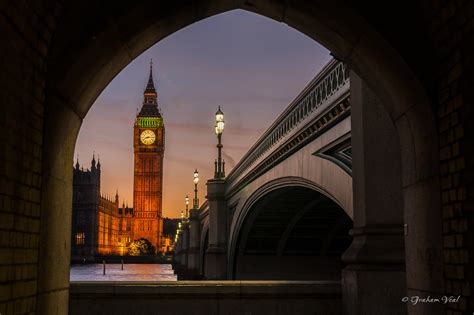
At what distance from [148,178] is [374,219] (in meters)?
175

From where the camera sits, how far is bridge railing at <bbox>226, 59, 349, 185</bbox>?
15016 millimetres

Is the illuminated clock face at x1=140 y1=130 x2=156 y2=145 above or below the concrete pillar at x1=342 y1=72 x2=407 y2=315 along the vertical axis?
above

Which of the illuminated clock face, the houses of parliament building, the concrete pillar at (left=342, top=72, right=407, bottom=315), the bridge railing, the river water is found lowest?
the river water

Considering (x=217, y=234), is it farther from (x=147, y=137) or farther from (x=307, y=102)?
(x=147, y=137)

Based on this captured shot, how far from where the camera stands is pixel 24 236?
6.32 metres

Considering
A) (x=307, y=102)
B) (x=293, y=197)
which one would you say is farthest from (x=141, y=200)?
(x=307, y=102)

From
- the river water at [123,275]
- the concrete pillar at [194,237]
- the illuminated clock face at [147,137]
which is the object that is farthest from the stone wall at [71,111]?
the illuminated clock face at [147,137]

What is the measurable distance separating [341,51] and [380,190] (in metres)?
3.10

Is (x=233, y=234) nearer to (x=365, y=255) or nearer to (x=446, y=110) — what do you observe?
(x=365, y=255)

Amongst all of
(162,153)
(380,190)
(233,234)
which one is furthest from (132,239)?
(380,190)

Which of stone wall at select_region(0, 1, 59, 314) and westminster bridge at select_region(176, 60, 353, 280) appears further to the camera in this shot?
westminster bridge at select_region(176, 60, 353, 280)

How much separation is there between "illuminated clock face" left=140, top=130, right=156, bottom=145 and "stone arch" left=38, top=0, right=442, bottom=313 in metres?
179

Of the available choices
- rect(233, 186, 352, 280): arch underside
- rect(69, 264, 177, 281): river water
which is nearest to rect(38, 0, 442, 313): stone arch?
rect(233, 186, 352, 280): arch underside

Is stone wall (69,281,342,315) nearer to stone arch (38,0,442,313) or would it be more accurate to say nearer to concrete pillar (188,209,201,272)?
stone arch (38,0,442,313)
